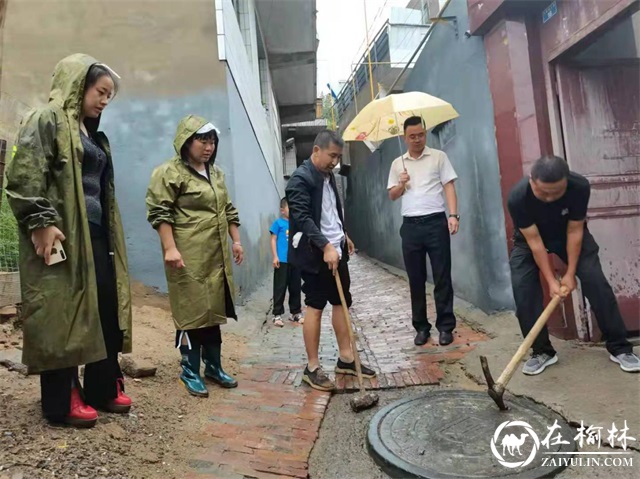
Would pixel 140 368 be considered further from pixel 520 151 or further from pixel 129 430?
pixel 520 151

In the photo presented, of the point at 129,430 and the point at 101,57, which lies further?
the point at 101,57

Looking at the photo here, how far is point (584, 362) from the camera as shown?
3.07 metres

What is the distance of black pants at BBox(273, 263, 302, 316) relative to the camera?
18.2 feet

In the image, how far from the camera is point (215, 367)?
319 centimetres

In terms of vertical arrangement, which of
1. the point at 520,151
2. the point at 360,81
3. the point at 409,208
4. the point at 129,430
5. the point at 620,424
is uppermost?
the point at 360,81

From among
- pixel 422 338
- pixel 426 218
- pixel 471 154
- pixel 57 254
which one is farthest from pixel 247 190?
pixel 57 254

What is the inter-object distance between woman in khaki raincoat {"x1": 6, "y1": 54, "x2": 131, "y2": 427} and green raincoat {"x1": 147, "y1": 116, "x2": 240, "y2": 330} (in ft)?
1.70

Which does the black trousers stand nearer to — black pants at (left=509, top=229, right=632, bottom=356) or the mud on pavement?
the mud on pavement

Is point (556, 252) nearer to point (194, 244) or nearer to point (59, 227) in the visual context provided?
point (194, 244)

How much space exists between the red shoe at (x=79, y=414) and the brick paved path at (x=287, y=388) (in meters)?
0.48

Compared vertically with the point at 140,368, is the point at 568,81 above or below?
above

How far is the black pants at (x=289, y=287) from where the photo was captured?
556 cm

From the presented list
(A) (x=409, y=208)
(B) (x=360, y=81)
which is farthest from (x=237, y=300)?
(B) (x=360, y=81)

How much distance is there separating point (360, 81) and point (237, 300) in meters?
9.63
